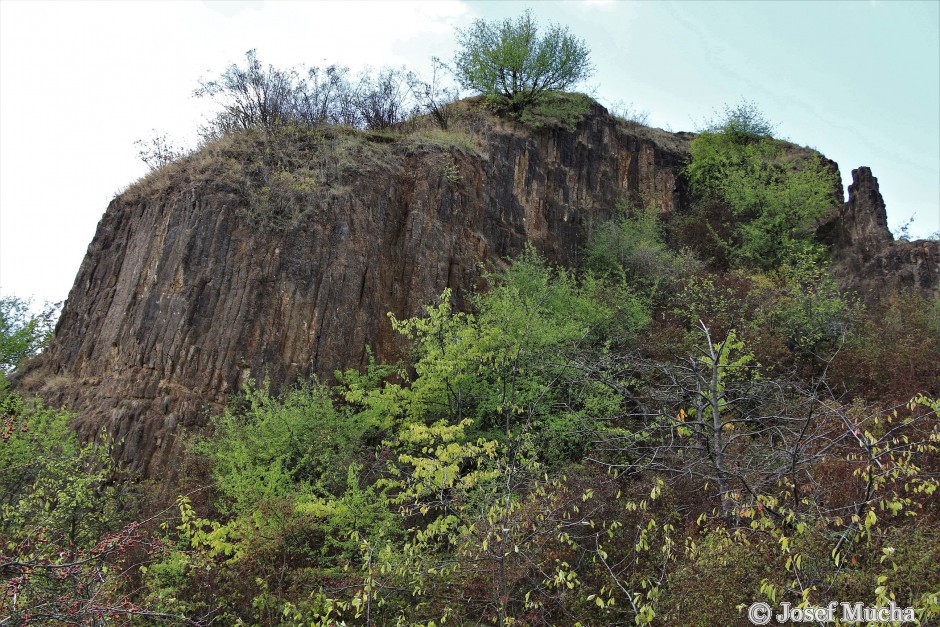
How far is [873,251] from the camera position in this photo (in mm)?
25438

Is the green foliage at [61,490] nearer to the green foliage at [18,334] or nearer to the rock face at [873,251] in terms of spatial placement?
the green foliage at [18,334]

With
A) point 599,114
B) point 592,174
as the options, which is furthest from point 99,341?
point 599,114

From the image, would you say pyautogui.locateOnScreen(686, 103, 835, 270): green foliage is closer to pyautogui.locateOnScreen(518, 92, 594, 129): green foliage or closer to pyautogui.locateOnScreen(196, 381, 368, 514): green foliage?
pyautogui.locateOnScreen(518, 92, 594, 129): green foliage

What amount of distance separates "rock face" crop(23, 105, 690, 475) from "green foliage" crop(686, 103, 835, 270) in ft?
33.9

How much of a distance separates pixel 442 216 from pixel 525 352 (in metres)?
7.38

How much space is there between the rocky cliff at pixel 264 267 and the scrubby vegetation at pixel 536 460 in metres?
0.40

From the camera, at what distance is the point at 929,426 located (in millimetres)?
13930

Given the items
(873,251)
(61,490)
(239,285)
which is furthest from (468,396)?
(873,251)

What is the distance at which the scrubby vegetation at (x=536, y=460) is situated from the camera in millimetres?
7875

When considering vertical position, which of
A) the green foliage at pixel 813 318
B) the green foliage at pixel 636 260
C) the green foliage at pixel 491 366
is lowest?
the green foliage at pixel 491 366

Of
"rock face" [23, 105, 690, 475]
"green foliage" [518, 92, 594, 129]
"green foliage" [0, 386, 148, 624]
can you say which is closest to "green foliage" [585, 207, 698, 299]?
"rock face" [23, 105, 690, 475]

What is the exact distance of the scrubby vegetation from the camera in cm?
788

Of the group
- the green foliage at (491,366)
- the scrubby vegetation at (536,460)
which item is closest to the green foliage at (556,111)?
the scrubby vegetation at (536,460)

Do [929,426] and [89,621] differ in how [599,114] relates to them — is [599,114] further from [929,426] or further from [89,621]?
[89,621]
